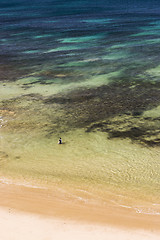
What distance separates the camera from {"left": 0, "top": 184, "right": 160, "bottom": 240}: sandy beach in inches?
519

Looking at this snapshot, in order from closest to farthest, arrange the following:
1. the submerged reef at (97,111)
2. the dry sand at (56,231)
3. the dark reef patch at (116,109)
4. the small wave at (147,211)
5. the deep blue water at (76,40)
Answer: the dry sand at (56,231)
the small wave at (147,211)
the dark reef patch at (116,109)
the submerged reef at (97,111)
the deep blue water at (76,40)

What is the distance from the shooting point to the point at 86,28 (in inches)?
2803

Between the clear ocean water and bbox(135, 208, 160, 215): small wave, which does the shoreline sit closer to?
bbox(135, 208, 160, 215): small wave

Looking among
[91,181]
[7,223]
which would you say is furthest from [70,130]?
[7,223]

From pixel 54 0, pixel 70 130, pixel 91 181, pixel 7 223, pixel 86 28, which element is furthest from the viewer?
pixel 54 0

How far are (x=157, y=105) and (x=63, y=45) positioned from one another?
3251 cm

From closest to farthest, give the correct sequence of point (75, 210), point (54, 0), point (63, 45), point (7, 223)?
point (7, 223), point (75, 210), point (63, 45), point (54, 0)

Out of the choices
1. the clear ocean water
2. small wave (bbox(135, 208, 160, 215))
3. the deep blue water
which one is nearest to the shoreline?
small wave (bbox(135, 208, 160, 215))

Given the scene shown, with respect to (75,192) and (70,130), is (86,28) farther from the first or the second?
(75,192)

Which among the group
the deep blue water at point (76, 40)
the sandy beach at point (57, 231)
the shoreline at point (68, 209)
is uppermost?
the sandy beach at point (57, 231)

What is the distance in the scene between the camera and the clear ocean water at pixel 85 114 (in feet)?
60.8

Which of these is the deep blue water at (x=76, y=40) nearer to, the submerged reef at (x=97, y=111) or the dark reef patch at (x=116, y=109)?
the dark reef patch at (x=116, y=109)

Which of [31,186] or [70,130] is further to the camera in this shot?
[70,130]

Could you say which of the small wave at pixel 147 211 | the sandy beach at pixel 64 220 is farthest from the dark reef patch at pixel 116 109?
the sandy beach at pixel 64 220
